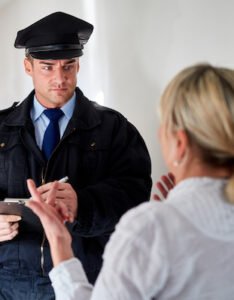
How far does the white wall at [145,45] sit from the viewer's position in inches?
66.1

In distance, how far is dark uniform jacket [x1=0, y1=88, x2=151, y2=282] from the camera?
147 cm

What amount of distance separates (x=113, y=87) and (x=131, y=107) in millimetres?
139

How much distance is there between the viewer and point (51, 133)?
5.11 ft

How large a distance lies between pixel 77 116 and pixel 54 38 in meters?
0.30

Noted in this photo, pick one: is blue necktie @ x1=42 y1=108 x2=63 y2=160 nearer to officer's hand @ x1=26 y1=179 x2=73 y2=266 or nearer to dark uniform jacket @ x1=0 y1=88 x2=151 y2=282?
dark uniform jacket @ x1=0 y1=88 x2=151 y2=282

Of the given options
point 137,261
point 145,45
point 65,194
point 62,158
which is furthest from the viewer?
point 145,45

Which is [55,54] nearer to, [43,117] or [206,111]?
[43,117]

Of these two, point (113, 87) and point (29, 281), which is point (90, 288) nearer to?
point (29, 281)

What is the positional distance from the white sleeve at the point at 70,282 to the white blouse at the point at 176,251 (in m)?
0.08

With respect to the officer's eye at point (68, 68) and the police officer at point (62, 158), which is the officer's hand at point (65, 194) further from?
the officer's eye at point (68, 68)

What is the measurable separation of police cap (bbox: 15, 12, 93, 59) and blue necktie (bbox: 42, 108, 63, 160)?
0.20m

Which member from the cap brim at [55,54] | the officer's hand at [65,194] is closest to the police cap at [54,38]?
the cap brim at [55,54]

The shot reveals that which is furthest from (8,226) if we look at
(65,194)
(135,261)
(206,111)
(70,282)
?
(206,111)

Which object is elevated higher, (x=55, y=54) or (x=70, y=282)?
(x=55, y=54)
